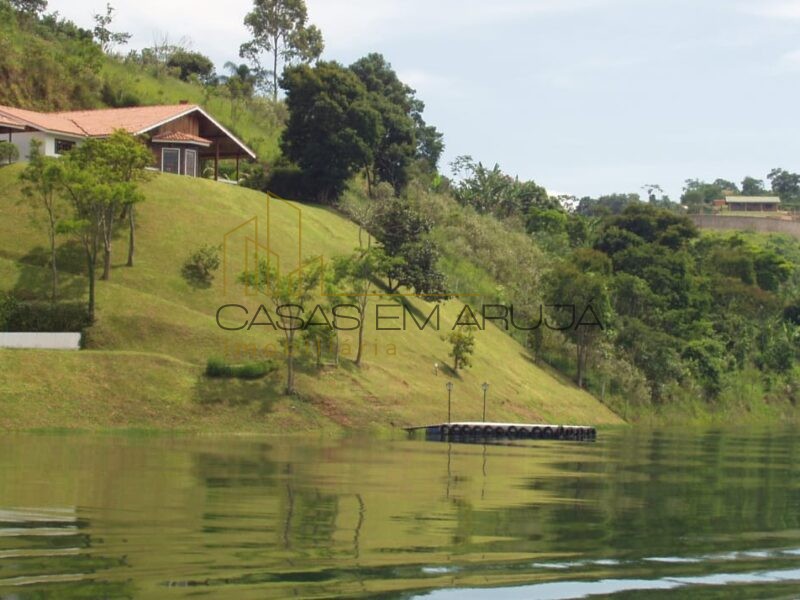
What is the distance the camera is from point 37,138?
299 ft

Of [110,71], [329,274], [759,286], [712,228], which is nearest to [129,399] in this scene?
[329,274]

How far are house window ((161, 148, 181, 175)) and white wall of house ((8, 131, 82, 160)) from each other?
7268mm

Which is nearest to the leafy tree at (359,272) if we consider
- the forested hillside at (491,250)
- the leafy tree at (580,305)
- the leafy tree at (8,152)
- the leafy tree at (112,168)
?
the forested hillside at (491,250)

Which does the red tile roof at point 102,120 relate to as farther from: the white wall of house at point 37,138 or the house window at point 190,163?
the house window at point 190,163

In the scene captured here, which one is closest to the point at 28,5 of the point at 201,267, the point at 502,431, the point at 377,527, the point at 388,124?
the point at 388,124

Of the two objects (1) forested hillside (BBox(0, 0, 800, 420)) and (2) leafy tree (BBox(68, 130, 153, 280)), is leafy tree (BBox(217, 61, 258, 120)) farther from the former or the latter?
(2) leafy tree (BBox(68, 130, 153, 280))

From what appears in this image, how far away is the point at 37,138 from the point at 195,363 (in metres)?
29.5

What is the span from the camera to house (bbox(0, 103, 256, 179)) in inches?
3597

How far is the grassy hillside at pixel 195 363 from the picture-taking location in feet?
210

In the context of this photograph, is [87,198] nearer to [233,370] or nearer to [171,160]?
[233,370]

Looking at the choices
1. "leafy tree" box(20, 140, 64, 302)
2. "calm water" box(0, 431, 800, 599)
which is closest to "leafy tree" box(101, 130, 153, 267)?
"leafy tree" box(20, 140, 64, 302)

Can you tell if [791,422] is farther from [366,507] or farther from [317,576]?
[317,576]

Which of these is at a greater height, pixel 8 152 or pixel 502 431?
pixel 8 152

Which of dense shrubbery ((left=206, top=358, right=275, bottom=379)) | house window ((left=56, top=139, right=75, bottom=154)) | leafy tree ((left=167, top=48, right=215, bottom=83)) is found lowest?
dense shrubbery ((left=206, top=358, right=275, bottom=379))
